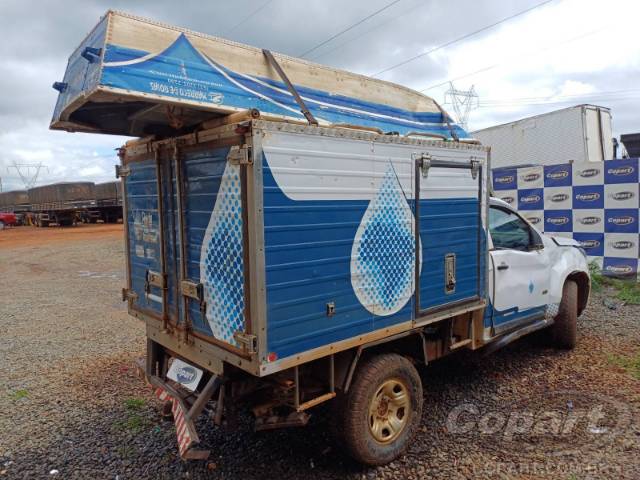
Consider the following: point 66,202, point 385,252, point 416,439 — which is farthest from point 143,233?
point 66,202

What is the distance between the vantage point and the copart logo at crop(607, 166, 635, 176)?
8.44m

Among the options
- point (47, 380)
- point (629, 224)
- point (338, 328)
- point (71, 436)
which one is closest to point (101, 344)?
point (47, 380)

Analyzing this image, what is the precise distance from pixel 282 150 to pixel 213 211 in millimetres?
580

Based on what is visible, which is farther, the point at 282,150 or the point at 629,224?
the point at 629,224

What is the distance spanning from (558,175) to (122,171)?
329 inches

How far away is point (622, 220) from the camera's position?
339 inches

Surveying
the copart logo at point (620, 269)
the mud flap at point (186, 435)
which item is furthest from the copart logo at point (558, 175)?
the mud flap at point (186, 435)

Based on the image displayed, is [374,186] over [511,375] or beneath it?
over

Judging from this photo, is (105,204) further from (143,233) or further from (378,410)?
(378,410)

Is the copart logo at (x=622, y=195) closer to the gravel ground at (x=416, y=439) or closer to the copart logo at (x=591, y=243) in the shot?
the copart logo at (x=591, y=243)

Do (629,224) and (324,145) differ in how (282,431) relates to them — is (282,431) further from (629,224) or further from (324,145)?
(629,224)

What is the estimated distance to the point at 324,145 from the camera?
116 inches

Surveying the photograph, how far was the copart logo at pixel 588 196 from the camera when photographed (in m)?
8.90

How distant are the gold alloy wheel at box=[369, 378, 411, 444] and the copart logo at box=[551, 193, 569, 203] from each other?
7.37m
